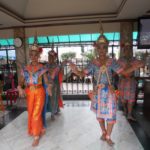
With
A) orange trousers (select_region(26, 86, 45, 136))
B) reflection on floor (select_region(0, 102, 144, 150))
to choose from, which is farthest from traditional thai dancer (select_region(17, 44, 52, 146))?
reflection on floor (select_region(0, 102, 144, 150))

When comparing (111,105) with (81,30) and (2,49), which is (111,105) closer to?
(81,30)

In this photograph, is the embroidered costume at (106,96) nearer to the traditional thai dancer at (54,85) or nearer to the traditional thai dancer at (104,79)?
the traditional thai dancer at (104,79)

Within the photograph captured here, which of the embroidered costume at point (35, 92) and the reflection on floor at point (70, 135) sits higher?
the embroidered costume at point (35, 92)

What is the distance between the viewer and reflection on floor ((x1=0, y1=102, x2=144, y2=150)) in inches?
108

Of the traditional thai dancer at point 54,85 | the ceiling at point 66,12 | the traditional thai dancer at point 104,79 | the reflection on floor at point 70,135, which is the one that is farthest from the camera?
the ceiling at point 66,12

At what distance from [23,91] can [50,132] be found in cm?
91

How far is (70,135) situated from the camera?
313 cm

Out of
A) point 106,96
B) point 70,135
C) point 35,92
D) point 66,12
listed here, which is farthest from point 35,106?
point 66,12

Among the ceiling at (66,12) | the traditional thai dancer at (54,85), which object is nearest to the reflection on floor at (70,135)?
the traditional thai dancer at (54,85)

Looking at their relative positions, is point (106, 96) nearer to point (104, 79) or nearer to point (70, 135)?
point (104, 79)

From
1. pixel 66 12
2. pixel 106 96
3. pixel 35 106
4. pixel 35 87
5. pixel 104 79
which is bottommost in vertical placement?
pixel 35 106

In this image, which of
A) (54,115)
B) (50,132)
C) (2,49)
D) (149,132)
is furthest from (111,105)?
(2,49)

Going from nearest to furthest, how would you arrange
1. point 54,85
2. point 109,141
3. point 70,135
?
point 109,141 < point 70,135 < point 54,85

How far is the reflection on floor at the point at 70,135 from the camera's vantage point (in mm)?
2738
